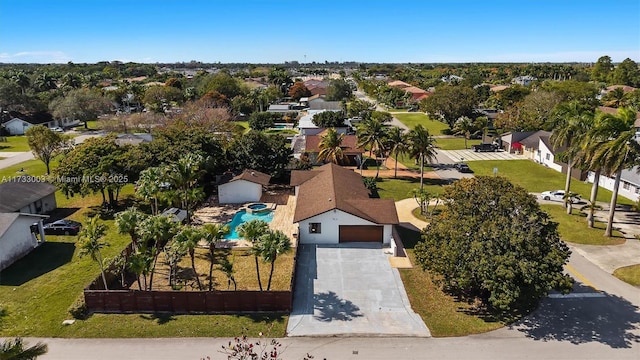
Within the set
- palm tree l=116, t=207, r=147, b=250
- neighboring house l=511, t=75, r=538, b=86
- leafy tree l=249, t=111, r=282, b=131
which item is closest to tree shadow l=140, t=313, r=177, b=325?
palm tree l=116, t=207, r=147, b=250

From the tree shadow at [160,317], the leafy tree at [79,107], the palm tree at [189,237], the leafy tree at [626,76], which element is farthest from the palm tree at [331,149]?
the leafy tree at [626,76]

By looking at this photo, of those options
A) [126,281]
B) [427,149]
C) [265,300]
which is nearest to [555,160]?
[427,149]

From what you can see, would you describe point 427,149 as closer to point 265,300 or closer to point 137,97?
point 265,300

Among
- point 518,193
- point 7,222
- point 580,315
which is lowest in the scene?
point 580,315

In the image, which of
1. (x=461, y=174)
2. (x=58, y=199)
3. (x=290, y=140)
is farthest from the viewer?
(x=290, y=140)

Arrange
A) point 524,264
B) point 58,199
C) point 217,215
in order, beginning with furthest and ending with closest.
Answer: point 58,199, point 217,215, point 524,264

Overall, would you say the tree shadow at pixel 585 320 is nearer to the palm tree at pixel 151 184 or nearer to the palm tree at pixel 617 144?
the palm tree at pixel 617 144

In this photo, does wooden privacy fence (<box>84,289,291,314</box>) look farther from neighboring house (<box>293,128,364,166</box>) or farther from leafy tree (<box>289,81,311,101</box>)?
leafy tree (<box>289,81,311,101</box>)
